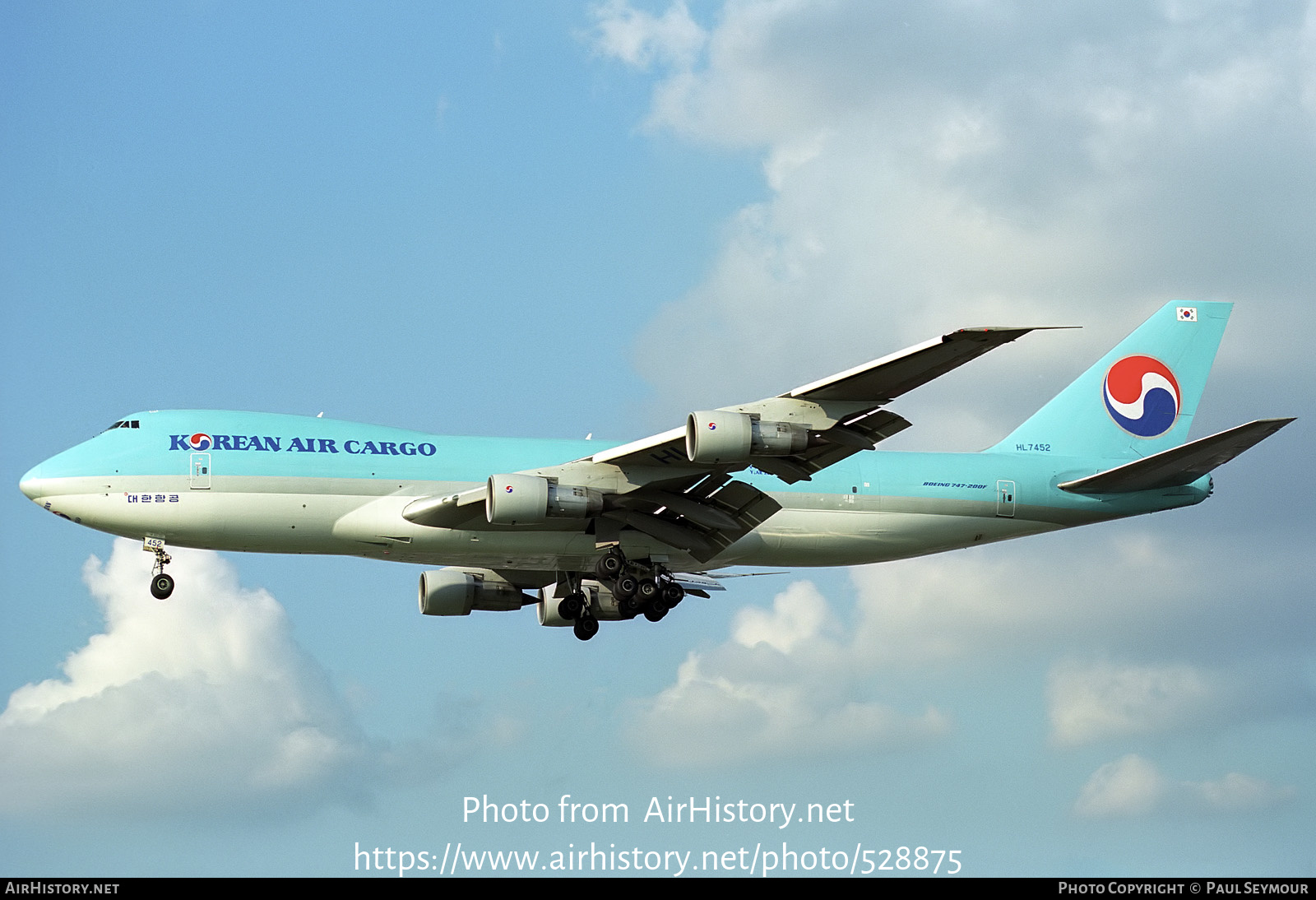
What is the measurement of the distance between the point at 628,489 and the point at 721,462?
3.69 metres

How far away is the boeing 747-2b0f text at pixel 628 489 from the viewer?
35.7 meters

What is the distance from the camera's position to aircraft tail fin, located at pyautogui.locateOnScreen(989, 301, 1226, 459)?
154 ft

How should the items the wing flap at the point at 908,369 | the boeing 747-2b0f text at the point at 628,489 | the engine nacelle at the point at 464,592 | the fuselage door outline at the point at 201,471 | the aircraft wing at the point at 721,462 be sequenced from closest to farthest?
the wing flap at the point at 908,369 → the aircraft wing at the point at 721,462 → the boeing 747-2b0f text at the point at 628,489 → the fuselage door outline at the point at 201,471 → the engine nacelle at the point at 464,592

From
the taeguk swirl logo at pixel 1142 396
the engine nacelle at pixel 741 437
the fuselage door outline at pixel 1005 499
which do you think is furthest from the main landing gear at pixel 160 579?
the taeguk swirl logo at pixel 1142 396

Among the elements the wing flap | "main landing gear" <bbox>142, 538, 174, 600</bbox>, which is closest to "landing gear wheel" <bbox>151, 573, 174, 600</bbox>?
"main landing gear" <bbox>142, 538, 174, 600</bbox>

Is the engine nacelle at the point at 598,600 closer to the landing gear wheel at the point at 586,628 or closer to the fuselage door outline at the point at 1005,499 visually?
the landing gear wheel at the point at 586,628

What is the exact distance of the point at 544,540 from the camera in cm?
4022

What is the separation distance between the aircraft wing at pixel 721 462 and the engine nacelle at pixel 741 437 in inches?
0.7

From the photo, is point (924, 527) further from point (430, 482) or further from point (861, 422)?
point (430, 482)

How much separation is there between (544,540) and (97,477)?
419 inches

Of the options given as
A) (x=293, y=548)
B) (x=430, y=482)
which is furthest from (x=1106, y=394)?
Answer: (x=293, y=548)

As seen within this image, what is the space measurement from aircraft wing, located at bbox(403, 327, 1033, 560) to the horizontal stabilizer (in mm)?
9156

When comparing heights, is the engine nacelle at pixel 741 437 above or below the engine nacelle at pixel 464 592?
below

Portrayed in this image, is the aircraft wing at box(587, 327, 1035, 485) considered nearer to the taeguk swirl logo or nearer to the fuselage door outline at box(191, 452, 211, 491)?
the fuselage door outline at box(191, 452, 211, 491)
